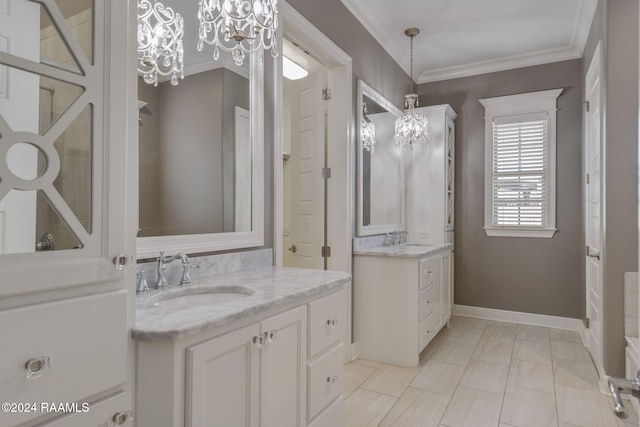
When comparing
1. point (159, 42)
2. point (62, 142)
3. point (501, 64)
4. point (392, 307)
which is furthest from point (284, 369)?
point (501, 64)

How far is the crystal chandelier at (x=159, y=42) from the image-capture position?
5.32 ft

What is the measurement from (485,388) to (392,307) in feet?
2.76

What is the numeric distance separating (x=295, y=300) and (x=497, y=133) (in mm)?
3813

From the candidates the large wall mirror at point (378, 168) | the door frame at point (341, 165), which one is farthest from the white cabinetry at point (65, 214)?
the large wall mirror at point (378, 168)

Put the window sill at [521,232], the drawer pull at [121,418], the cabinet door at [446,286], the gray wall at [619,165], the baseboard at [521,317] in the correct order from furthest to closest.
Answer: the window sill at [521,232] < the baseboard at [521,317] < the cabinet door at [446,286] < the gray wall at [619,165] < the drawer pull at [121,418]

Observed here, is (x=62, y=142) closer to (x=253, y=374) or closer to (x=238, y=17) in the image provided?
(x=253, y=374)

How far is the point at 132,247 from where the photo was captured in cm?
99

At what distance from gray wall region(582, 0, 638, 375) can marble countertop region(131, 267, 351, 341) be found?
6.59 feet

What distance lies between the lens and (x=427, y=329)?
3.32 metres

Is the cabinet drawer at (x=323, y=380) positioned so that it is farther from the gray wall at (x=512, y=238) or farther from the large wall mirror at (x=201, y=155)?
the gray wall at (x=512, y=238)

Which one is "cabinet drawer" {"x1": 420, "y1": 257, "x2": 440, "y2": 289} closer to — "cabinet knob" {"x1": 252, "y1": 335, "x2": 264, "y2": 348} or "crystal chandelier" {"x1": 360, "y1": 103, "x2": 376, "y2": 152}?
"crystal chandelier" {"x1": 360, "y1": 103, "x2": 376, "y2": 152}

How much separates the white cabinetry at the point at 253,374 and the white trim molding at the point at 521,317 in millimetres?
3175

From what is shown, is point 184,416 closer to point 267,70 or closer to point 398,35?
point 267,70

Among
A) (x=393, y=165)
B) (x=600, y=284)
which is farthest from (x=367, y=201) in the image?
(x=600, y=284)
